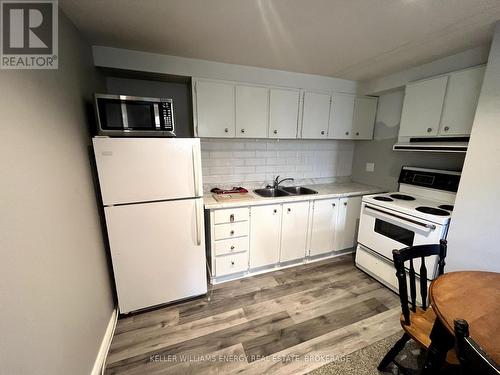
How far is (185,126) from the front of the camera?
2.52m

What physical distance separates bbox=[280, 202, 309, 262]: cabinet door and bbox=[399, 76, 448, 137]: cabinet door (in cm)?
140

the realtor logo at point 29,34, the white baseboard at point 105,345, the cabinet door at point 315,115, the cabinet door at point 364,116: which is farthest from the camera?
the cabinet door at point 364,116

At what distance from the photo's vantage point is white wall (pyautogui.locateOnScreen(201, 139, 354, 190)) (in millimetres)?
2619

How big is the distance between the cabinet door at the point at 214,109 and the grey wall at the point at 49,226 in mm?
967

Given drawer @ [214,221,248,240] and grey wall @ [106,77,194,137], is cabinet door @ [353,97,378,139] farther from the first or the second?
grey wall @ [106,77,194,137]

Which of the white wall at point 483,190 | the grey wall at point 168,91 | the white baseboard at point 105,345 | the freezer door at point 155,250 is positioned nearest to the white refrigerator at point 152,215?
the freezer door at point 155,250

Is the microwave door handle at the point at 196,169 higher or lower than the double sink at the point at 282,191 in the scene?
higher

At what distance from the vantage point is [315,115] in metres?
2.66

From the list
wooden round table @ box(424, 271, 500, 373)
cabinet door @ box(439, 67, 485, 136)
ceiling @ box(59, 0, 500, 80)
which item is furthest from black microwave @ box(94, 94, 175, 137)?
cabinet door @ box(439, 67, 485, 136)

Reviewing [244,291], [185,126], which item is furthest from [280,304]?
[185,126]

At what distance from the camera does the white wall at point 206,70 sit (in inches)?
74.7

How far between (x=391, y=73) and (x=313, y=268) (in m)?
2.53

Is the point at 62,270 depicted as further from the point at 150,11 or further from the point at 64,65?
the point at 150,11

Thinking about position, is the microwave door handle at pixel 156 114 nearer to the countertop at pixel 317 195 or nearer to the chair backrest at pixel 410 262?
the countertop at pixel 317 195
